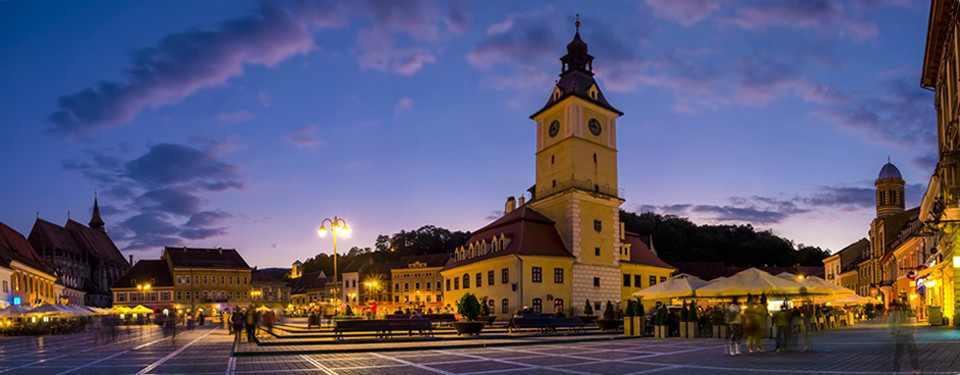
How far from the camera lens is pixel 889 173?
284ft

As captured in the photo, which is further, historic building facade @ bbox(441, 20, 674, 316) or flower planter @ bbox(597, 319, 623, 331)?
historic building facade @ bbox(441, 20, 674, 316)

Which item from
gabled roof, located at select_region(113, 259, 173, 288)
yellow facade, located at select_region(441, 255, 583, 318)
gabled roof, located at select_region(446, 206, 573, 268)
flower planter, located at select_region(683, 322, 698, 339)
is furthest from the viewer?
gabled roof, located at select_region(113, 259, 173, 288)

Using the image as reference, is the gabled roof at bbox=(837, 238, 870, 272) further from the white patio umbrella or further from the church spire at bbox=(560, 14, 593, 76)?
the white patio umbrella

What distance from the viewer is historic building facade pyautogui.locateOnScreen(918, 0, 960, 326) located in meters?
27.0

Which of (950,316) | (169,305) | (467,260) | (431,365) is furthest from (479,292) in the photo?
(169,305)

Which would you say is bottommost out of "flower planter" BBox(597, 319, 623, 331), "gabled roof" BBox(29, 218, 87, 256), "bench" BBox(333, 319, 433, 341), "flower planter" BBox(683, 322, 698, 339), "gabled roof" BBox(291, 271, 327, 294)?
"gabled roof" BBox(291, 271, 327, 294)

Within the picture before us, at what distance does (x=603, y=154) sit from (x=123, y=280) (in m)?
77.1

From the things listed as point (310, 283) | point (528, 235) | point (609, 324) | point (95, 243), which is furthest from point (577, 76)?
point (310, 283)

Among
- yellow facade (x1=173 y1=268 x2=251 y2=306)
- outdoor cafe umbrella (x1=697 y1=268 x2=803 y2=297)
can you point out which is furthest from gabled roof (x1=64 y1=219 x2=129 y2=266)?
outdoor cafe umbrella (x1=697 y1=268 x2=803 y2=297)

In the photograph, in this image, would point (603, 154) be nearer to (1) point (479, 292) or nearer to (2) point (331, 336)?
(1) point (479, 292)

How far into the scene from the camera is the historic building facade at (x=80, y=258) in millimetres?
98625

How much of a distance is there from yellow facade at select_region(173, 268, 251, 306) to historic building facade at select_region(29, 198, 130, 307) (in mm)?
13088

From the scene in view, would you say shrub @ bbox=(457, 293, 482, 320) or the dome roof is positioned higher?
the dome roof

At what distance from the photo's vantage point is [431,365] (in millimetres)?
18984
